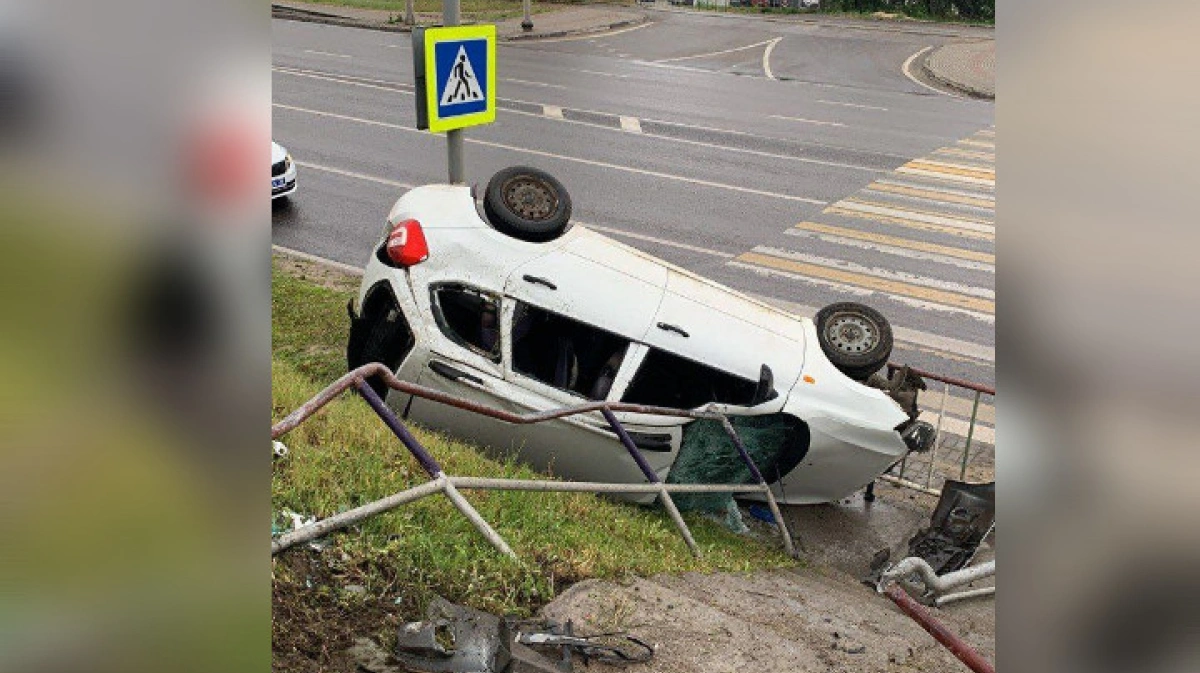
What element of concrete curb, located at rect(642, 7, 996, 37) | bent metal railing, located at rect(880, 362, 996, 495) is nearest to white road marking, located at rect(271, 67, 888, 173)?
bent metal railing, located at rect(880, 362, 996, 495)

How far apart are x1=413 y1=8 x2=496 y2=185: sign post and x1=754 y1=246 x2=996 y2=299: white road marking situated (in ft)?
16.7

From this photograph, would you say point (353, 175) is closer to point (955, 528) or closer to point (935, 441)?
point (935, 441)

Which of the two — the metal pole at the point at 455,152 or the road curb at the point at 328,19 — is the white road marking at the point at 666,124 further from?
the metal pole at the point at 455,152

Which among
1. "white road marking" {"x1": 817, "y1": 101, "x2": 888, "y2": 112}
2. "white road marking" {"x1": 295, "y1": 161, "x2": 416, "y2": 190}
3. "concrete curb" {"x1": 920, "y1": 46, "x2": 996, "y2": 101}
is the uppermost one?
"concrete curb" {"x1": 920, "y1": 46, "x2": 996, "y2": 101}

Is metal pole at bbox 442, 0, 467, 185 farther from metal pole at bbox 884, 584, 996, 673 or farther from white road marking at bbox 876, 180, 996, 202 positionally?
white road marking at bbox 876, 180, 996, 202

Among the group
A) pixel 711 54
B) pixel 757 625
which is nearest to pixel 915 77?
pixel 711 54

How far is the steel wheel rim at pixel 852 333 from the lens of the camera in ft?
27.5

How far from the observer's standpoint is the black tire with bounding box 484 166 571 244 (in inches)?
310
